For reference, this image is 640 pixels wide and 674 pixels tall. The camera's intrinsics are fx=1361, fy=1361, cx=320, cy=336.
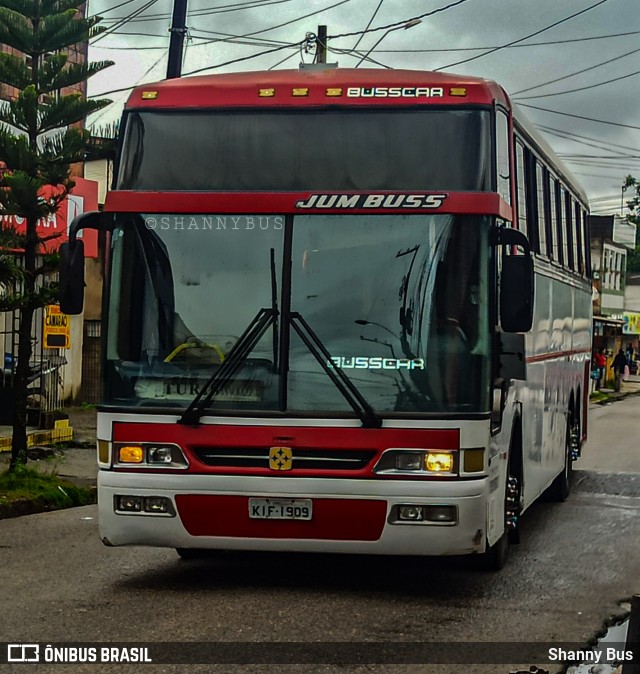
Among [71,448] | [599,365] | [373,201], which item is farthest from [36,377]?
[599,365]

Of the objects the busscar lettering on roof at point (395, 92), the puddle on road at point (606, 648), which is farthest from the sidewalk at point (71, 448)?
the puddle on road at point (606, 648)

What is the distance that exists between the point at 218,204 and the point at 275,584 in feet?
8.38

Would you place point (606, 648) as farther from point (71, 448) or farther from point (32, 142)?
point (71, 448)

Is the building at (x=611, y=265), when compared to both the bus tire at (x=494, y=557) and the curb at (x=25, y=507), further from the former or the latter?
the bus tire at (x=494, y=557)

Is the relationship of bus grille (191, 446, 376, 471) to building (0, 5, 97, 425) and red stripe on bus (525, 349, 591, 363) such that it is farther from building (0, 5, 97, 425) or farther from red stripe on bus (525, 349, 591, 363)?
building (0, 5, 97, 425)

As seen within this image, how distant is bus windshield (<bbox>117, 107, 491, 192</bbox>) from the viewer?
8703 mm

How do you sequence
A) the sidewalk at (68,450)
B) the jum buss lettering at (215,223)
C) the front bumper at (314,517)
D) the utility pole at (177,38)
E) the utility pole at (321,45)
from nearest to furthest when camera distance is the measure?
the front bumper at (314,517), the jum buss lettering at (215,223), the sidewalk at (68,450), the utility pole at (177,38), the utility pole at (321,45)

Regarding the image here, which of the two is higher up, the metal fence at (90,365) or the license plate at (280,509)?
the license plate at (280,509)

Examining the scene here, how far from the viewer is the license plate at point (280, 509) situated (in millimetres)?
8359

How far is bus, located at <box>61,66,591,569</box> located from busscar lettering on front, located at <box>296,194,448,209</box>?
1 centimetres

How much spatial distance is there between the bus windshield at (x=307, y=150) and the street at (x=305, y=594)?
103 inches

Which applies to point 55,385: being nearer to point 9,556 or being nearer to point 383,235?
point 9,556

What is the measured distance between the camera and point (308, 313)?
27.9 ft

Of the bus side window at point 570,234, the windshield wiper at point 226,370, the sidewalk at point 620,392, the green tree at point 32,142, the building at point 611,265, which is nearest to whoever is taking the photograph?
the windshield wiper at point 226,370
